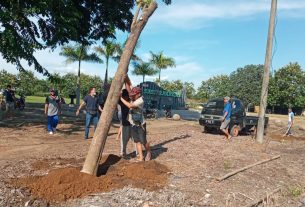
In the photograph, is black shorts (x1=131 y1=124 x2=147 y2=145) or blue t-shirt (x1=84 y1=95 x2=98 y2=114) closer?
black shorts (x1=131 y1=124 x2=147 y2=145)

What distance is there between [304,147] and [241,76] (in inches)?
3034

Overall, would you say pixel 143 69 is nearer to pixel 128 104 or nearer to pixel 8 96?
pixel 8 96

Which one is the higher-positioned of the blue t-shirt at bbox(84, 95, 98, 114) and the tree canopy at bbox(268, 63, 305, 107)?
the tree canopy at bbox(268, 63, 305, 107)

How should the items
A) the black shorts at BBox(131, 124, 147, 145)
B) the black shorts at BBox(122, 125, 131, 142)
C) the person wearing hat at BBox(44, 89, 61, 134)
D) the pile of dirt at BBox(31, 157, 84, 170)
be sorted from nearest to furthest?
the pile of dirt at BBox(31, 157, 84, 170), the black shorts at BBox(131, 124, 147, 145), the black shorts at BBox(122, 125, 131, 142), the person wearing hat at BBox(44, 89, 61, 134)

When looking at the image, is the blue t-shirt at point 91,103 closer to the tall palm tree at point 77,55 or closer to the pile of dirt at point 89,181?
the pile of dirt at point 89,181

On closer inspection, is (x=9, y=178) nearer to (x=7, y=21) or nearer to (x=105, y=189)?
(x=105, y=189)

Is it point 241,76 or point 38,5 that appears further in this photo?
point 241,76

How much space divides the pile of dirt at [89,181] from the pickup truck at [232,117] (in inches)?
436

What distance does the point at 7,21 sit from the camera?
1538cm

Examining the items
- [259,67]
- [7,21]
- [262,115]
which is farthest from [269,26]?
[259,67]

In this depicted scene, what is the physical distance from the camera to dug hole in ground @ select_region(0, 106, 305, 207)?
7129 mm

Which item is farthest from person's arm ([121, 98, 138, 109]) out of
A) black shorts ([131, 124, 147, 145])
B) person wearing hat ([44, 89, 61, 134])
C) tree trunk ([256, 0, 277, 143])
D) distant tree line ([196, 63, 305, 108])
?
distant tree line ([196, 63, 305, 108])

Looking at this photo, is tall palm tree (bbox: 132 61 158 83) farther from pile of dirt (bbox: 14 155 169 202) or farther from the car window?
pile of dirt (bbox: 14 155 169 202)

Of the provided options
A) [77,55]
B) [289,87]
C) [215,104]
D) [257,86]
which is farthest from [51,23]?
[257,86]
